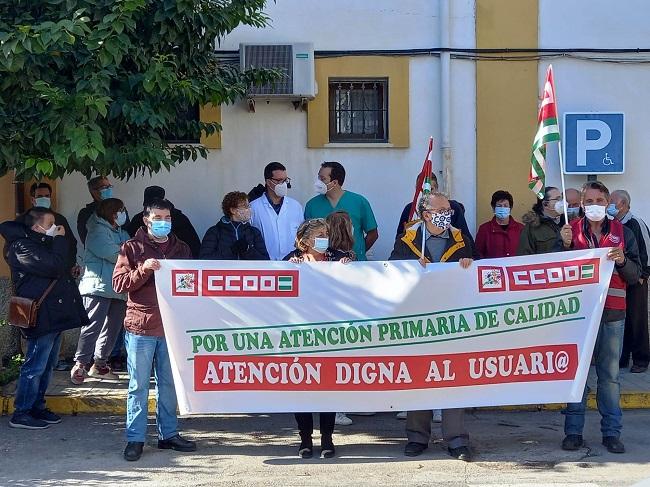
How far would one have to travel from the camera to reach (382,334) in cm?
692

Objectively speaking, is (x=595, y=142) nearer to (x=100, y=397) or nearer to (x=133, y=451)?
(x=100, y=397)

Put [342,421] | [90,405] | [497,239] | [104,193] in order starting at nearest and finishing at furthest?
[342,421], [90,405], [104,193], [497,239]

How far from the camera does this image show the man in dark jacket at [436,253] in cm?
696

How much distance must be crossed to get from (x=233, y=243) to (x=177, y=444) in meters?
1.82

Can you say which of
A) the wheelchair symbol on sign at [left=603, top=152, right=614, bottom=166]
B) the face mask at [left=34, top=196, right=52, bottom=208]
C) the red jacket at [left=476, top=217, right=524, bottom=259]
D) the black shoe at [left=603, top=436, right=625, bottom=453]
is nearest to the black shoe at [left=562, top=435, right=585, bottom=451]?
the black shoe at [left=603, top=436, right=625, bottom=453]

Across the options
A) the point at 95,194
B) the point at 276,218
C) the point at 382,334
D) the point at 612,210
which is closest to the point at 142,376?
the point at 382,334

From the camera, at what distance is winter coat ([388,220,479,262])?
23.2 ft

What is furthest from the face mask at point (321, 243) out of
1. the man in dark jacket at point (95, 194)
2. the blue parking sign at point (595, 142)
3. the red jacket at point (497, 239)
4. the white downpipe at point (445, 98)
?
the blue parking sign at point (595, 142)

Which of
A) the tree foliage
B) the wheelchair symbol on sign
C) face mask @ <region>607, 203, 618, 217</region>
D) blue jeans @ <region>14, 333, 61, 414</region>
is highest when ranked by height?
the tree foliage

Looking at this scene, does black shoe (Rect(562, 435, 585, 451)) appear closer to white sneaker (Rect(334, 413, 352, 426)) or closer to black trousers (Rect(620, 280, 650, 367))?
white sneaker (Rect(334, 413, 352, 426))

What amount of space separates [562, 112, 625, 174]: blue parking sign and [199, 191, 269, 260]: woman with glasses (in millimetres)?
4140

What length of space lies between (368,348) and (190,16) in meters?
3.08

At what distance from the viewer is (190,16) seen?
7613 millimetres

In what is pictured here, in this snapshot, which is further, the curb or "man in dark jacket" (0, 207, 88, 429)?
the curb
